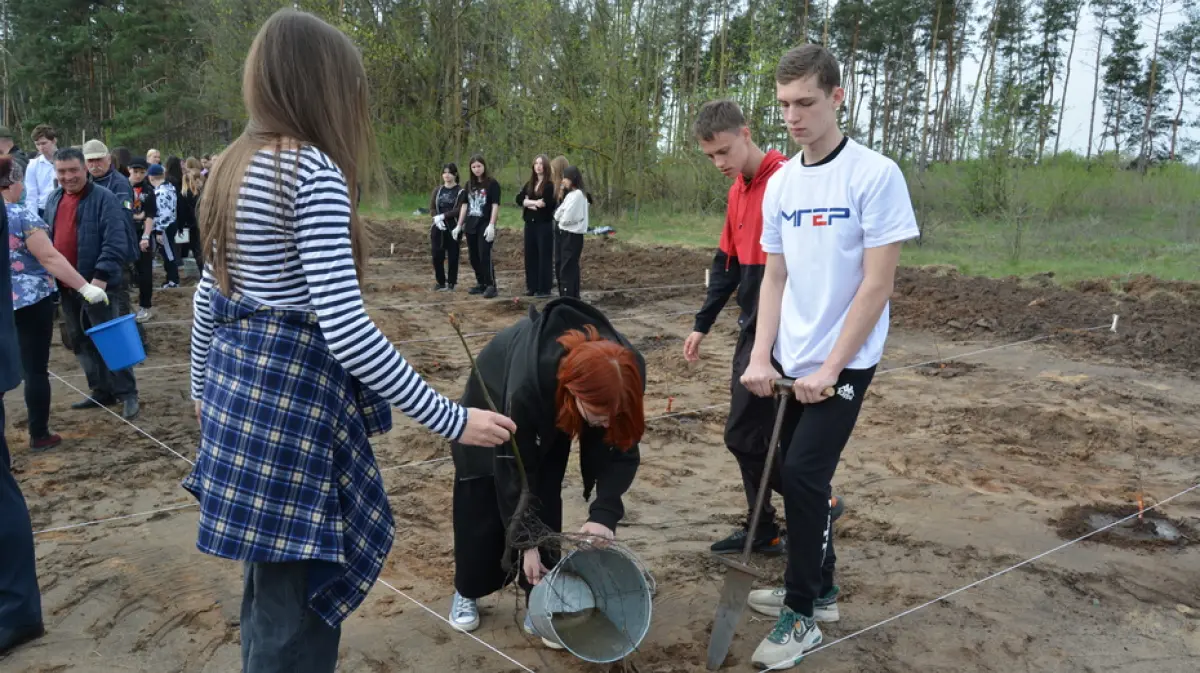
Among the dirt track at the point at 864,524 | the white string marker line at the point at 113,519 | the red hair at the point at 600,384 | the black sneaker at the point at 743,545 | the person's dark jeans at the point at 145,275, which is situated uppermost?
the red hair at the point at 600,384

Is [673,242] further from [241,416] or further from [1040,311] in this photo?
[241,416]

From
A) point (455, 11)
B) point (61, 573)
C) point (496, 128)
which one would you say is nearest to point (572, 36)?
point (496, 128)

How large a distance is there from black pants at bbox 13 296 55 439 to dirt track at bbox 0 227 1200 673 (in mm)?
230

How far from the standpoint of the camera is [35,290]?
4750mm

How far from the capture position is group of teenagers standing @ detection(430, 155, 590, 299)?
33.2 ft

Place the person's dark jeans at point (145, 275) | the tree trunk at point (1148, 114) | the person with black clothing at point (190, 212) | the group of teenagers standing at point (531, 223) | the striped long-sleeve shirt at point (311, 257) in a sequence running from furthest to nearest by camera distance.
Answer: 1. the tree trunk at point (1148, 114)
2. the person with black clothing at point (190, 212)
3. the group of teenagers standing at point (531, 223)
4. the person's dark jeans at point (145, 275)
5. the striped long-sleeve shirt at point (311, 257)

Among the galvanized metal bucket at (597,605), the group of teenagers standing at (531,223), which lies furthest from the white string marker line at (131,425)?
the group of teenagers standing at (531,223)

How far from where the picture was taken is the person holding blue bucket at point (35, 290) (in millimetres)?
4070

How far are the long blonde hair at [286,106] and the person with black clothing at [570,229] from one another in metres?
8.16

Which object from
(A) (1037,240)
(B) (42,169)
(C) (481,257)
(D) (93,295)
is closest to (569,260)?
(C) (481,257)

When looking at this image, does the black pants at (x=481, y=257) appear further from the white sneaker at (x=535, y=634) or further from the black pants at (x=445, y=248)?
the white sneaker at (x=535, y=634)

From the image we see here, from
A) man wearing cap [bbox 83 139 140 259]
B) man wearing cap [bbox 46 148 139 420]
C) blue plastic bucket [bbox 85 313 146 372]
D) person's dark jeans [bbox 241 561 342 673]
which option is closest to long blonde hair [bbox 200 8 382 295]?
person's dark jeans [bbox 241 561 342 673]

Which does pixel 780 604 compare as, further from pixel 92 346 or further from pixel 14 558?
pixel 92 346

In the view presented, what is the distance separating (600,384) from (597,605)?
913mm
